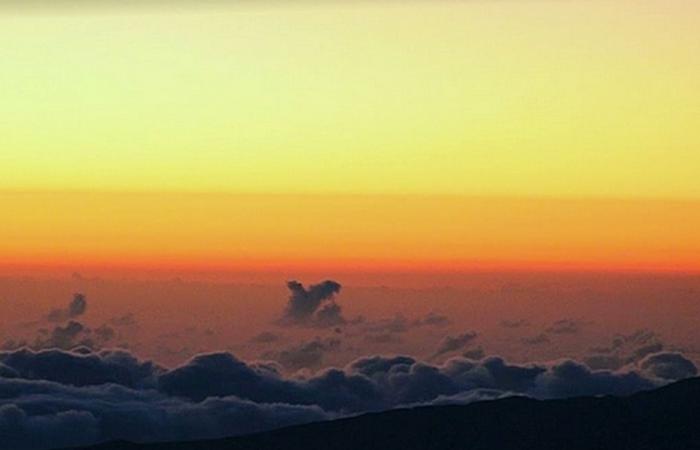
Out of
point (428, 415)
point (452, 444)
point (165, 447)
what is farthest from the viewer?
point (428, 415)

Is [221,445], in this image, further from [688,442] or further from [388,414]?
[688,442]

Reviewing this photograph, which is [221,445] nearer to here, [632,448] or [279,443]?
[279,443]

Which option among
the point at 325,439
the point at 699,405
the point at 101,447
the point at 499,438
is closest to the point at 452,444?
the point at 499,438

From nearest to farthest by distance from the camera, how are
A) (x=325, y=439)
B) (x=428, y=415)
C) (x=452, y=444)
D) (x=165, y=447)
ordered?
(x=165, y=447), (x=325, y=439), (x=452, y=444), (x=428, y=415)

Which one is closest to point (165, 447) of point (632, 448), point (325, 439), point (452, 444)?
point (325, 439)

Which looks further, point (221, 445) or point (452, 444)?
point (452, 444)

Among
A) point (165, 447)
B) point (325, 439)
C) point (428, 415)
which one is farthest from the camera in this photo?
point (428, 415)
